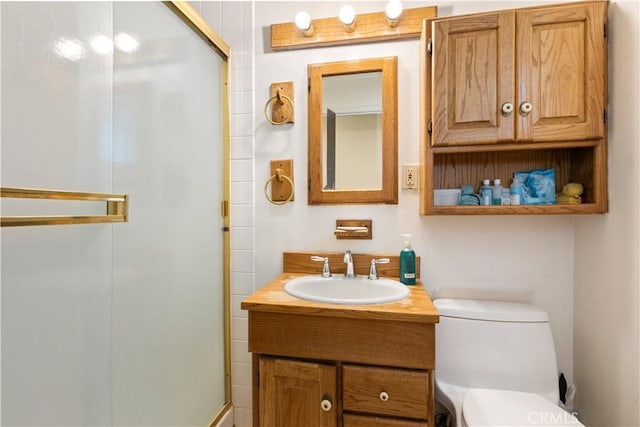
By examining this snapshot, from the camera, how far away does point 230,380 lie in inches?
60.9

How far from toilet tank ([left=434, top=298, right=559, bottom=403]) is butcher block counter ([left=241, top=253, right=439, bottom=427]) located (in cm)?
25

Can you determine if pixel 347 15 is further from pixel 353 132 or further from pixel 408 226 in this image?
pixel 408 226

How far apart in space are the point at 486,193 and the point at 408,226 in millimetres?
343

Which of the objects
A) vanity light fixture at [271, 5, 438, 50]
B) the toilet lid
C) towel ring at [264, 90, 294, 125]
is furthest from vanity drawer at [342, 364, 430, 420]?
vanity light fixture at [271, 5, 438, 50]

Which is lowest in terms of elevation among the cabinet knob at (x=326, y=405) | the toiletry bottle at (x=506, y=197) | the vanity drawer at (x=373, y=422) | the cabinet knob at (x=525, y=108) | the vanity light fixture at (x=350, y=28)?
the vanity drawer at (x=373, y=422)

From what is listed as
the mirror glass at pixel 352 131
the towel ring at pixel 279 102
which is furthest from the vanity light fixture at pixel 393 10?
the towel ring at pixel 279 102

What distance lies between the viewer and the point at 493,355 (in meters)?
1.17

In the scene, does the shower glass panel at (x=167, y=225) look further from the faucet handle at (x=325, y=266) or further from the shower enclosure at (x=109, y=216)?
the faucet handle at (x=325, y=266)

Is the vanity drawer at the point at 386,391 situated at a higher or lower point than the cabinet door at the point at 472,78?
lower

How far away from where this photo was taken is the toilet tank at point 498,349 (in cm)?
115

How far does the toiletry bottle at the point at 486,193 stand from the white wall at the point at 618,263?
0.35 meters

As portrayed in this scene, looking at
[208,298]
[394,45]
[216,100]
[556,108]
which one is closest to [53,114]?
[216,100]

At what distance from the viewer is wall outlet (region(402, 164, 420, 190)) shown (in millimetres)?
1381

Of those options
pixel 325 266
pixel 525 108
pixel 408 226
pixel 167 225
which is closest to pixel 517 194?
pixel 525 108
